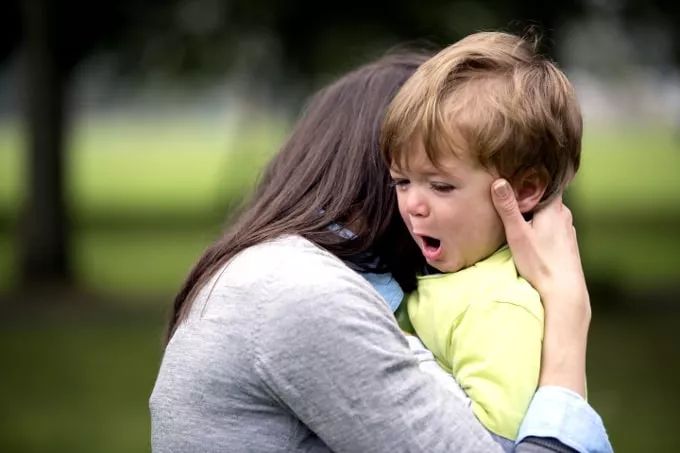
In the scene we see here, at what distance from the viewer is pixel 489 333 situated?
85.2 inches

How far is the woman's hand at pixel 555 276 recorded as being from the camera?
7.18 ft

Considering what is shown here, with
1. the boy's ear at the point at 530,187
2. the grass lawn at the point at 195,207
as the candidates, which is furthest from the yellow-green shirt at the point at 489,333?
the grass lawn at the point at 195,207

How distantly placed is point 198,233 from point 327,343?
21.2 metres

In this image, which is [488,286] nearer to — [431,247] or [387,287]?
[431,247]

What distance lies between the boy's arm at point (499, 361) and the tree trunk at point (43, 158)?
1247 cm

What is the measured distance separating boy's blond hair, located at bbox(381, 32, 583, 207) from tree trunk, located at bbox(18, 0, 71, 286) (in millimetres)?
12260

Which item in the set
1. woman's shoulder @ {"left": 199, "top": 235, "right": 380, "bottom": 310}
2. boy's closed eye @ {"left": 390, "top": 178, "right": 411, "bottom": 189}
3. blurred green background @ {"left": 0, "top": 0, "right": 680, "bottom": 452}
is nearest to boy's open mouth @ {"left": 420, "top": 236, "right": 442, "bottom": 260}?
boy's closed eye @ {"left": 390, "top": 178, "right": 411, "bottom": 189}

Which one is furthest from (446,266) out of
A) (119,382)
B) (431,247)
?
(119,382)

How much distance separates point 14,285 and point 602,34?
7.89 meters

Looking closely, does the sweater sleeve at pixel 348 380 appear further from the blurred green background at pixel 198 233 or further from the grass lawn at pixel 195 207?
the blurred green background at pixel 198 233

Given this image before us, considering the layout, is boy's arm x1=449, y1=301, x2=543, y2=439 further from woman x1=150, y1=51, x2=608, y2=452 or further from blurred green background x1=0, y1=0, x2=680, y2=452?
blurred green background x1=0, y1=0, x2=680, y2=452

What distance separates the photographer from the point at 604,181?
135 ft

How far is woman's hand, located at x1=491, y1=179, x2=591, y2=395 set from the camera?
219 centimetres

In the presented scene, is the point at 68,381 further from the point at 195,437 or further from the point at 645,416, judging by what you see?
the point at 195,437
